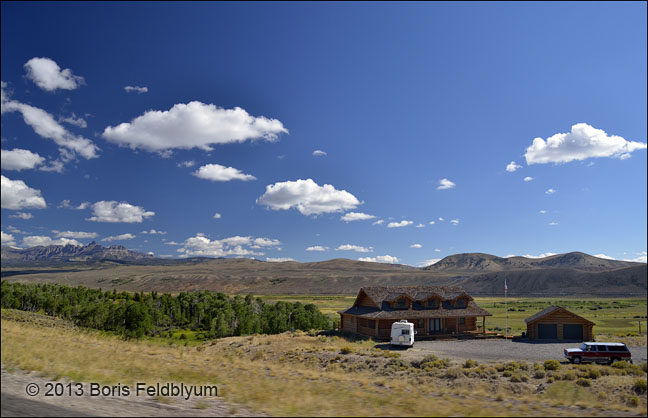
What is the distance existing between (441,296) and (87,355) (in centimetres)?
4491

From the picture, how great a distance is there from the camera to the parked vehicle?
3008 cm

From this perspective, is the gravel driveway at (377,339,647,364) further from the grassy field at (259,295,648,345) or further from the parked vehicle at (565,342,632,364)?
the grassy field at (259,295,648,345)

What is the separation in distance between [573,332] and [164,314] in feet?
234

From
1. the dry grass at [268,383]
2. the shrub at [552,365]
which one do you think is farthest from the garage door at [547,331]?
the dry grass at [268,383]

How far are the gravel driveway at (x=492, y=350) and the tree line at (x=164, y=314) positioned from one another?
30.7m

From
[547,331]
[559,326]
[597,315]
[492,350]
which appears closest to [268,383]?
[492,350]

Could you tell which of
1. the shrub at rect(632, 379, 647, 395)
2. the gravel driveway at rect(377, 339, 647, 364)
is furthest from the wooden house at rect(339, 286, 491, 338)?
the shrub at rect(632, 379, 647, 395)

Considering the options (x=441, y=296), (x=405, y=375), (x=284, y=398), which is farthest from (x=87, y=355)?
(x=441, y=296)

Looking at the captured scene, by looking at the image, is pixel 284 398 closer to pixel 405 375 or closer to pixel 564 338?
pixel 405 375

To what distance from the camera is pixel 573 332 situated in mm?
44500

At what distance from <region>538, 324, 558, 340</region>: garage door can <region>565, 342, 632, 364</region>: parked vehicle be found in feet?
49.7

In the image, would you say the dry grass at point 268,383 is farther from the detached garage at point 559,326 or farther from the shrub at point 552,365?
the detached garage at point 559,326

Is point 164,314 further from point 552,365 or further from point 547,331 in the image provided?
point 552,365

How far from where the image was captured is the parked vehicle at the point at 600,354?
98.7 ft
